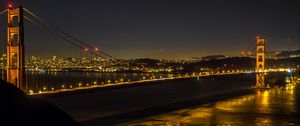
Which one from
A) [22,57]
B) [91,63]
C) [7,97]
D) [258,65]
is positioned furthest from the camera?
[258,65]

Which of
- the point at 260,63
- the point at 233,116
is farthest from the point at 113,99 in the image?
the point at 260,63

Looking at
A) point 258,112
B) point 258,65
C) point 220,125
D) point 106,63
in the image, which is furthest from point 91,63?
point 258,65

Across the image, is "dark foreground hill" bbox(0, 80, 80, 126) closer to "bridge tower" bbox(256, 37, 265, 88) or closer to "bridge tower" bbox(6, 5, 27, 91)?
"bridge tower" bbox(6, 5, 27, 91)

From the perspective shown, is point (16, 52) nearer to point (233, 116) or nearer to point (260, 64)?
point (233, 116)

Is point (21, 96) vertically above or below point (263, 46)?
below

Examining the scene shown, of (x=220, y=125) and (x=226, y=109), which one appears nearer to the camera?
(x=220, y=125)

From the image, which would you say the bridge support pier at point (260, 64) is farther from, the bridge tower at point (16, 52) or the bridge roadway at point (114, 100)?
the bridge tower at point (16, 52)

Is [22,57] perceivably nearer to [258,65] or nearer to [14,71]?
[14,71]
